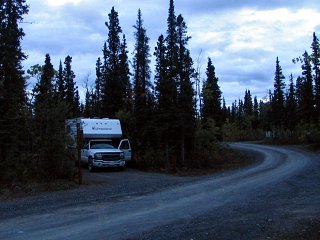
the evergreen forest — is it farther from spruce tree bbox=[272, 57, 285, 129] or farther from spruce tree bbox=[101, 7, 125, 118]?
spruce tree bbox=[272, 57, 285, 129]

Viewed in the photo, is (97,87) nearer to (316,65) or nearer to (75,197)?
(75,197)

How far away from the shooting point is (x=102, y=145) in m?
28.2

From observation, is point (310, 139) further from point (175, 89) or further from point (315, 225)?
point (315, 225)

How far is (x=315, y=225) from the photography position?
9.30m

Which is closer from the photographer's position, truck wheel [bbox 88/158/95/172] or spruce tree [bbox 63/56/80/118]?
truck wheel [bbox 88/158/95/172]

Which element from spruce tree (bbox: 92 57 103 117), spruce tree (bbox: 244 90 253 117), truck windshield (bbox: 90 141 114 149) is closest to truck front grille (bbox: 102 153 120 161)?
truck windshield (bbox: 90 141 114 149)

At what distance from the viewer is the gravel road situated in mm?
8930

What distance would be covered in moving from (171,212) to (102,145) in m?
17.2

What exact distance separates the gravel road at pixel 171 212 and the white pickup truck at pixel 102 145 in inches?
321

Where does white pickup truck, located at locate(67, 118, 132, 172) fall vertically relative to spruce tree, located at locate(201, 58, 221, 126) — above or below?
below

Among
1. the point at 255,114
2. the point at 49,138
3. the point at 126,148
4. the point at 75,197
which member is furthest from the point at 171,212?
the point at 255,114

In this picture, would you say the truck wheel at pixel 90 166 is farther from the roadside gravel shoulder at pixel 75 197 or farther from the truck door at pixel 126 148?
the roadside gravel shoulder at pixel 75 197

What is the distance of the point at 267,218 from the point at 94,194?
7296mm

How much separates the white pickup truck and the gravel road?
815 centimetres
